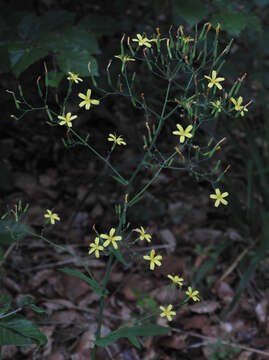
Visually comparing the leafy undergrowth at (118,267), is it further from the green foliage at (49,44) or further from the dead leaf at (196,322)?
the green foliage at (49,44)

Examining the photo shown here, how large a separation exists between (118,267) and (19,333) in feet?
4.28

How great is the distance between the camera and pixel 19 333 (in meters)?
1.66

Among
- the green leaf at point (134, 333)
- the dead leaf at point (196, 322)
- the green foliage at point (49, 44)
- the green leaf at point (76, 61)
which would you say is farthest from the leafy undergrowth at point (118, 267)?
the green leaf at point (76, 61)

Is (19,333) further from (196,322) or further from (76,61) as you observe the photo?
(196,322)

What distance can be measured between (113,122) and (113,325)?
1.75 meters

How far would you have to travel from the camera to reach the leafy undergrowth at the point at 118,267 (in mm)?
2441

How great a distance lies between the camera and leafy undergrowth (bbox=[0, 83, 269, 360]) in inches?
96.1

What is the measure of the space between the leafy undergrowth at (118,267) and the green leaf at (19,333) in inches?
19.5

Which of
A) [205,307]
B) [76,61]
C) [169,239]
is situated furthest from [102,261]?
[76,61]

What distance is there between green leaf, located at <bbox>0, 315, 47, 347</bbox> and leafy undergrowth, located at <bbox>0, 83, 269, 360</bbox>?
49 centimetres

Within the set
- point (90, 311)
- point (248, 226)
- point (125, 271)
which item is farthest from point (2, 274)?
point (248, 226)

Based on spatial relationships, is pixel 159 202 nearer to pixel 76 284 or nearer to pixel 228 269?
pixel 228 269

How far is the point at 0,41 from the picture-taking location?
2201 millimetres

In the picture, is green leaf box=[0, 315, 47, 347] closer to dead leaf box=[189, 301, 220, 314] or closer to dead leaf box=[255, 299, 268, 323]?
dead leaf box=[189, 301, 220, 314]
